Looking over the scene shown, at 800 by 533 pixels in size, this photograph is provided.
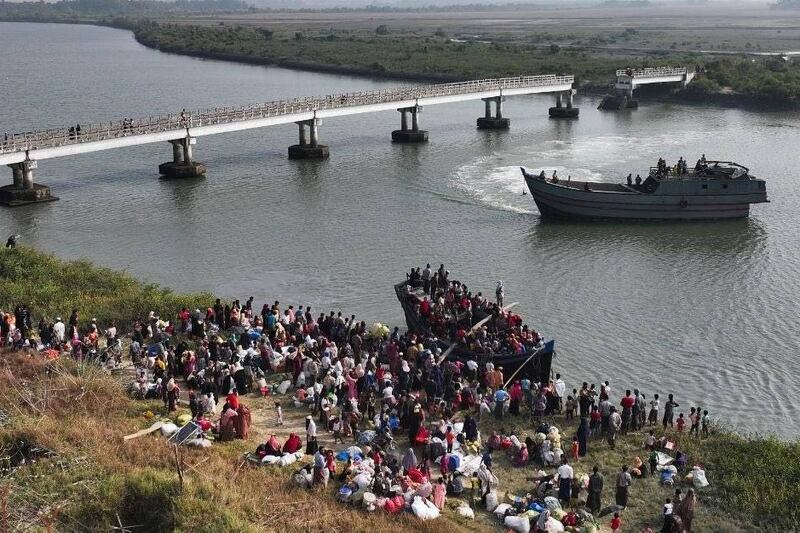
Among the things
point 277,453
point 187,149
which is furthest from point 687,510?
Answer: point 187,149

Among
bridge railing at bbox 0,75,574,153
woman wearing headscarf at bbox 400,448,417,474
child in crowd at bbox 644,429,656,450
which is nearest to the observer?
woman wearing headscarf at bbox 400,448,417,474

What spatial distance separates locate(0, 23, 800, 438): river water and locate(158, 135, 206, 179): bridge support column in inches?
32.0

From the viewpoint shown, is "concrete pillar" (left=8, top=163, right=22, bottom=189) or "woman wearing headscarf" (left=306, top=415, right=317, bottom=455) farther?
"concrete pillar" (left=8, top=163, right=22, bottom=189)

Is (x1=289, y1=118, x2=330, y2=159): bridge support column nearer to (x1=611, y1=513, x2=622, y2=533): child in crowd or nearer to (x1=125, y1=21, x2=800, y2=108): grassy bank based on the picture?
(x1=611, y1=513, x2=622, y2=533): child in crowd

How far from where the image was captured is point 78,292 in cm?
3148

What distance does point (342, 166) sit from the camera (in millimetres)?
58062

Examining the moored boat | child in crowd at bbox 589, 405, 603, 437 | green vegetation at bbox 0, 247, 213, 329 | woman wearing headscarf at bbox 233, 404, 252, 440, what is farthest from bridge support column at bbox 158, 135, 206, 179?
child in crowd at bbox 589, 405, 603, 437

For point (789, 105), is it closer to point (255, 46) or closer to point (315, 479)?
point (315, 479)

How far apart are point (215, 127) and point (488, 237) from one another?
19866 millimetres

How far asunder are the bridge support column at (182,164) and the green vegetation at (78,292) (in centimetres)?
1743

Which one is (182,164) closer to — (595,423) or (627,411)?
(595,423)

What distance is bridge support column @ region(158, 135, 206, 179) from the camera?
5281 centimetres

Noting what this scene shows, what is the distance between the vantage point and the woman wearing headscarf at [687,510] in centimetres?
1812

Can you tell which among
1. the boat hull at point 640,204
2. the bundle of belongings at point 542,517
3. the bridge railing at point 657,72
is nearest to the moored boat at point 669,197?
the boat hull at point 640,204
